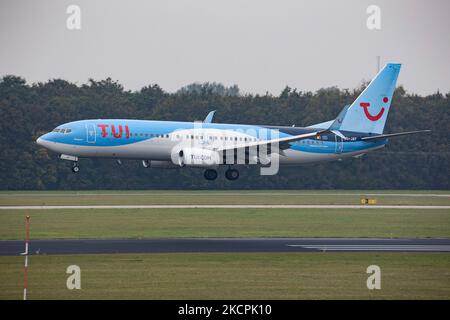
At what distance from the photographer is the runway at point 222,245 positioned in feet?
108

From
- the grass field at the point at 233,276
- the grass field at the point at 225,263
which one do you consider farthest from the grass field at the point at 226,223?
the grass field at the point at 233,276

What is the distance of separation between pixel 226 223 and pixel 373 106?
99.8 feet

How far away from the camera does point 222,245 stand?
115 feet

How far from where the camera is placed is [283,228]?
141 ft

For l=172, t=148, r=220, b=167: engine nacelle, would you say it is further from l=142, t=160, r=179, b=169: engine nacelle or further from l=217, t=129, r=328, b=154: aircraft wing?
l=142, t=160, r=179, b=169: engine nacelle

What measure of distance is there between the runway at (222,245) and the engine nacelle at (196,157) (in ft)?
83.0

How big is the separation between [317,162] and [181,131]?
1269 cm

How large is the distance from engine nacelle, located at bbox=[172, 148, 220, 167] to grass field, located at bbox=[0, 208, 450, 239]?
33.4ft

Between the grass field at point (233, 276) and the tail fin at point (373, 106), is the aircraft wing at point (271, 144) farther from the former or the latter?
the grass field at point (233, 276)

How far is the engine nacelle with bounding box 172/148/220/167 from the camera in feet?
206

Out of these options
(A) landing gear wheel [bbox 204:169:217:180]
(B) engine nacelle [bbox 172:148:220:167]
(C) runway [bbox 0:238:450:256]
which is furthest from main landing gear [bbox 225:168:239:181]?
(C) runway [bbox 0:238:450:256]

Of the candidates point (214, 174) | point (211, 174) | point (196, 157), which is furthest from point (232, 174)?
point (196, 157)

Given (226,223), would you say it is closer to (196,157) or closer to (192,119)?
(196,157)
